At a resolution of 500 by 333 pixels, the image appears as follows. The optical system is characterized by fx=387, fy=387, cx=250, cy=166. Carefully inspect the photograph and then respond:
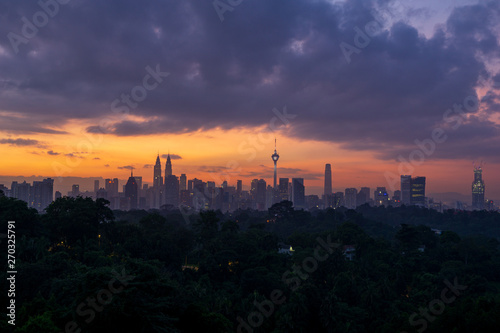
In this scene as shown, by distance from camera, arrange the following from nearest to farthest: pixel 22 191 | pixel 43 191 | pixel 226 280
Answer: pixel 226 280 < pixel 22 191 < pixel 43 191

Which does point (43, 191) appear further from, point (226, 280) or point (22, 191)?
point (226, 280)

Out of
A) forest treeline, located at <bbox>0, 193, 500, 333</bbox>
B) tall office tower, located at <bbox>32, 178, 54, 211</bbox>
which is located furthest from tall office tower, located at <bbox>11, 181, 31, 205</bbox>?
forest treeline, located at <bbox>0, 193, 500, 333</bbox>

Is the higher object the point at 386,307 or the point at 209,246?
the point at 209,246

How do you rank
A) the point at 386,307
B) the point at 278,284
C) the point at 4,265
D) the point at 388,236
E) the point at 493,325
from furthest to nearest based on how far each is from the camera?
the point at 388,236
the point at 278,284
the point at 386,307
the point at 4,265
the point at 493,325

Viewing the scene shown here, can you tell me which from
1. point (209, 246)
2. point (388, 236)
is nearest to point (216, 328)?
point (209, 246)

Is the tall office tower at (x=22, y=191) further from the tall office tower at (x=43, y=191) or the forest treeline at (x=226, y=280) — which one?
the forest treeline at (x=226, y=280)

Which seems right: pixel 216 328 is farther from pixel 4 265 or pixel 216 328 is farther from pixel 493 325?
pixel 4 265

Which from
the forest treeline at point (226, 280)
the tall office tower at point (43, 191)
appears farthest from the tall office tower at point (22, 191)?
the forest treeline at point (226, 280)

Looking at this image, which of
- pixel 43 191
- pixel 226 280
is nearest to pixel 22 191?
pixel 43 191
